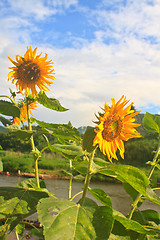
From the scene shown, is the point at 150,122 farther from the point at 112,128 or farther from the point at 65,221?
the point at 65,221

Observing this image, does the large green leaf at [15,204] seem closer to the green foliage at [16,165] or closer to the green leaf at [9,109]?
the green leaf at [9,109]

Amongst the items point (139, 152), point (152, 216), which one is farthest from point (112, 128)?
point (139, 152)

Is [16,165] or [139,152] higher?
[139,152]

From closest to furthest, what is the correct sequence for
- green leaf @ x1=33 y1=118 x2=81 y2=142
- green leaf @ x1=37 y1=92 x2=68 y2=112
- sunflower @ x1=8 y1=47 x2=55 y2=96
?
1. green leaf @ x1=33 y1=118 x2=81 y2=142
2. green leaf @ x1=37 y1=92 x2=68 y2=112
3. sunflower @ x1=8 y1=47 x2=55 y2=96

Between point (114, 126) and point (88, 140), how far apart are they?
85 mm

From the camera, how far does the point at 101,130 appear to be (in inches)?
20.0

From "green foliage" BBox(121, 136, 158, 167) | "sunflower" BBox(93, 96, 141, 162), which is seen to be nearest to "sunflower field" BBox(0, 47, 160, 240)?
"sunflower" BBox(93, 96, 141, 162)

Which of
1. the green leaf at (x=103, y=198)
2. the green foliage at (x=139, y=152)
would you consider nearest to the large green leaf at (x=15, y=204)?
the green leaf at (x=103, y=198)

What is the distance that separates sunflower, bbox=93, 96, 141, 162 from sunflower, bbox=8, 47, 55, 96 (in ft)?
1.17

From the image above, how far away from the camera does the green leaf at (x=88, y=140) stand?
0.48m

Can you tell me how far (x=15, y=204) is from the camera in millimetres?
516

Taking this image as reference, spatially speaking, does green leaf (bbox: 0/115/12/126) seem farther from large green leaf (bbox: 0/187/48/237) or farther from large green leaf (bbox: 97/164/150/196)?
large green leaf (bbox: 97/164/150/196)

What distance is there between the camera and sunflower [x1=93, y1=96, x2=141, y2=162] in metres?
0.52

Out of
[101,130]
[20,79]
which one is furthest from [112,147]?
[20,79]
